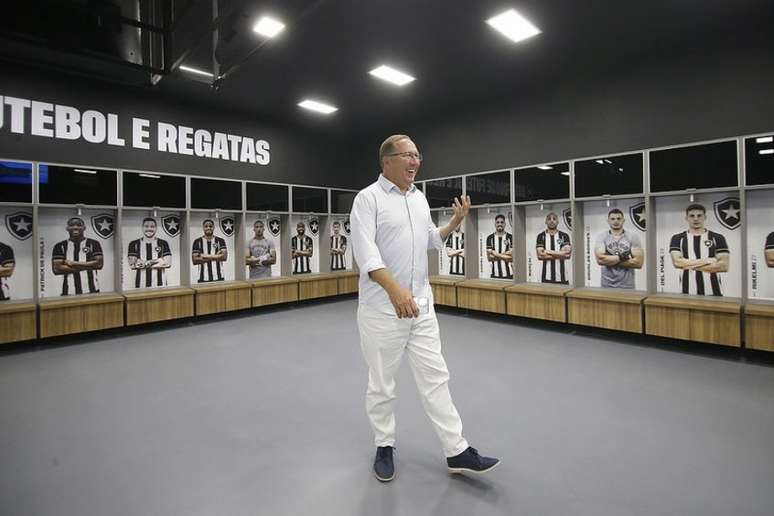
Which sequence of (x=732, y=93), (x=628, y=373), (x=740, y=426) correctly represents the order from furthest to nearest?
(x=732, y=93) → (x=628, y=373) → (x=740, y=426)

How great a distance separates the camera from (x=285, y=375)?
3.21m

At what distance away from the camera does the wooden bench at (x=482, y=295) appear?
17.0 feet

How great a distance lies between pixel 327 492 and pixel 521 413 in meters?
1.35

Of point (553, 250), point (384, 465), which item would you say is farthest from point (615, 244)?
point (384, 465)

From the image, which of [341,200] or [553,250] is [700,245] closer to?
[553,250]

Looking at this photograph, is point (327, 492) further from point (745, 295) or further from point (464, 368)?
point (745, 295)

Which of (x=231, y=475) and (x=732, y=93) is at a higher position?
(x=732, y=93)

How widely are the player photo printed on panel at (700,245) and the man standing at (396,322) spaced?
11.9ft

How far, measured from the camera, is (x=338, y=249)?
24.1 ft

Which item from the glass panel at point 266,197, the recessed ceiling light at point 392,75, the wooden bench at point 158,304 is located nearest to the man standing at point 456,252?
the recessed ceiling light at point 392,75

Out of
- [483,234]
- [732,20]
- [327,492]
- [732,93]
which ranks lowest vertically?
[327,492]

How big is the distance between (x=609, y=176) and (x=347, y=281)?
4.47 metres

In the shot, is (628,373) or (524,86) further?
(524,86)

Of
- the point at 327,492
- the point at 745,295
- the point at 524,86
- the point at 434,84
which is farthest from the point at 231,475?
the point at 524,86
